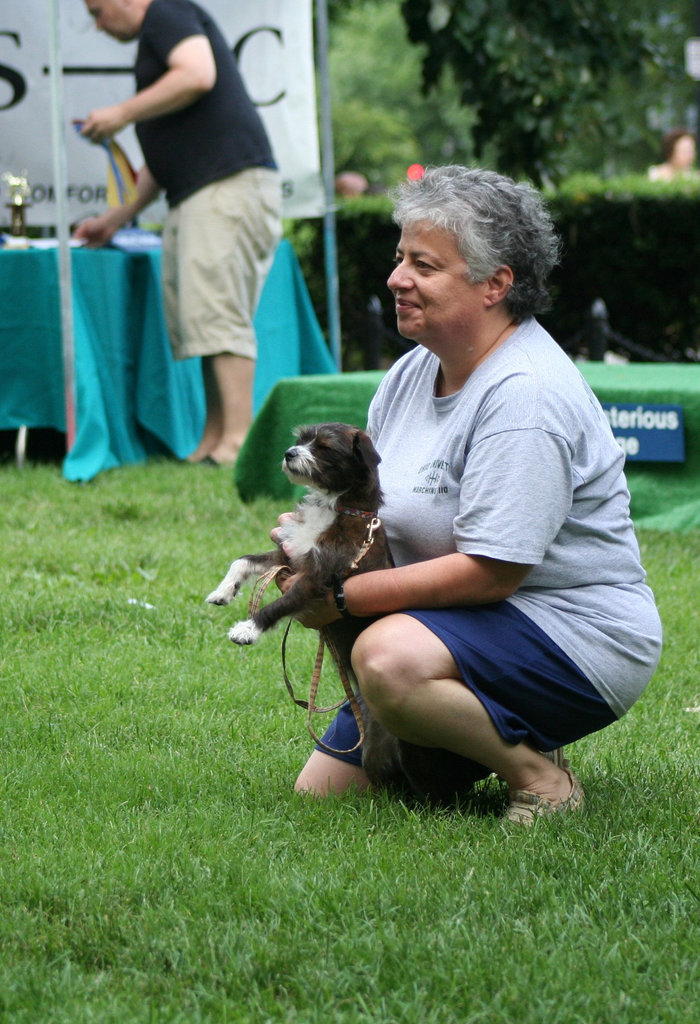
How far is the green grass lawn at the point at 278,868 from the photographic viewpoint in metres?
2.49

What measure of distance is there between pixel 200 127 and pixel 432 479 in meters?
5.35

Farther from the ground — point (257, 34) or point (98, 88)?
point (257, 34)

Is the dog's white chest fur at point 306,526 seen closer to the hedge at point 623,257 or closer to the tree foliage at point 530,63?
the tree foliage at point 530,63

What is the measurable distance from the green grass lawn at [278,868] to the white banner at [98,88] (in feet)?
19.0

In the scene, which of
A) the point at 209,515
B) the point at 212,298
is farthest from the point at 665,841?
the point at 212,298

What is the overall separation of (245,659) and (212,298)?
387cm

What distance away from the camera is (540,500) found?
3133 mm

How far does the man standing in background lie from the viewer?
7.99 metres

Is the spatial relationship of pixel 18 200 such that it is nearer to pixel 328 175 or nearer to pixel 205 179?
pixel 205 179

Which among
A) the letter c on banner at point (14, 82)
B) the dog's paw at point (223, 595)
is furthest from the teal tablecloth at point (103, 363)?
the dog's paw at point (223, 595)

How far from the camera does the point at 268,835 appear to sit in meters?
3.26

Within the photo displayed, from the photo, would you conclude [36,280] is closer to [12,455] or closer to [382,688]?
[12,455]

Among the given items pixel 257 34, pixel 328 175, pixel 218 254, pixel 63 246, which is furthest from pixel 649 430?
pixel 257 34

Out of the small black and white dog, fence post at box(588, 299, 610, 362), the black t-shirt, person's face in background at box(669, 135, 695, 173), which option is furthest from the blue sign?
person's face in background at box(669, 135, 695, 173)
